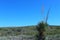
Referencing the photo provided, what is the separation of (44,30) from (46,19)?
1.09m

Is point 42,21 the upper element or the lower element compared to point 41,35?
upper

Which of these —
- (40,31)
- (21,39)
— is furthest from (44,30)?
(21,39)

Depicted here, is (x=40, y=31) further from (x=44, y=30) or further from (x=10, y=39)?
(x=10, y=39)

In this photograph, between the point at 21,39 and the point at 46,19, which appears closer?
the point at 46,19

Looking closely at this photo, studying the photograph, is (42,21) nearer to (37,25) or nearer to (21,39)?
(37,25)

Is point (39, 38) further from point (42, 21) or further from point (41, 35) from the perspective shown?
point (42, 21)

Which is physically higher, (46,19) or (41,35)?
(46,19)

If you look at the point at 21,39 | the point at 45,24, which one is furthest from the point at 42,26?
the point at 21,39

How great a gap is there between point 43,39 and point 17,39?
8549mm

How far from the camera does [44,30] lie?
18781mm

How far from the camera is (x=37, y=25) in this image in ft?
62.1

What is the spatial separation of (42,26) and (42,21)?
0.47 metres

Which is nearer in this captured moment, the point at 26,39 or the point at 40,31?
the point at 40,31

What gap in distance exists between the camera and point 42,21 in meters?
18.8
